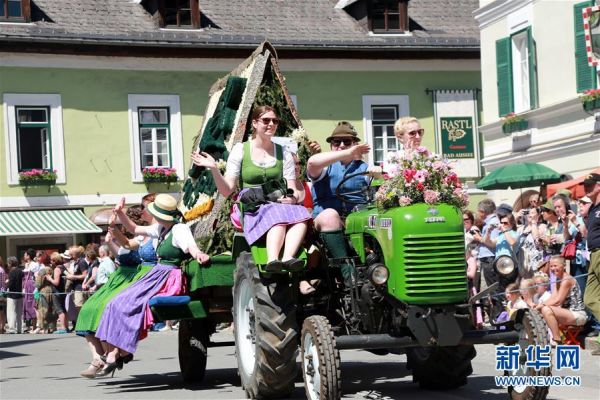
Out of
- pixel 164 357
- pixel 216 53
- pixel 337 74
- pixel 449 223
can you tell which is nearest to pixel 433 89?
pixel 337 74

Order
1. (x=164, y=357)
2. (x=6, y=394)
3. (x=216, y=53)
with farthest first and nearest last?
1. (x=216, y=53)
2. (x=164, y=357)
3. (x=6, y=394)

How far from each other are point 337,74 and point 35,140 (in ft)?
28.7

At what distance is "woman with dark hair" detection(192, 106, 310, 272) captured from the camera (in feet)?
31.5

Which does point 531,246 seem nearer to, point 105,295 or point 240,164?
point 105,295

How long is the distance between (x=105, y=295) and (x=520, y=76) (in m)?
17.2

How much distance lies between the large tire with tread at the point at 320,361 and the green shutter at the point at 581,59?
16192mm

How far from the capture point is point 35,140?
33.6 metres

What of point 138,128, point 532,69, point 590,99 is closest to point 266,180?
point 590,99

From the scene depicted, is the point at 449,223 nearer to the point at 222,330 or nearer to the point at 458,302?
the point at 458,302

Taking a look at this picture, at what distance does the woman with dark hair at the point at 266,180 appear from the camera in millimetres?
9602

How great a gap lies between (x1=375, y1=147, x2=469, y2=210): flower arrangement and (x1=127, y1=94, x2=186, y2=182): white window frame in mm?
25674

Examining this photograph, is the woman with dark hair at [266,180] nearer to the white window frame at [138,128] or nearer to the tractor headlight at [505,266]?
the tractor headlight at [505,266]

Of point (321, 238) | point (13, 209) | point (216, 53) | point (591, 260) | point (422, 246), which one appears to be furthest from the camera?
point (216, 53)

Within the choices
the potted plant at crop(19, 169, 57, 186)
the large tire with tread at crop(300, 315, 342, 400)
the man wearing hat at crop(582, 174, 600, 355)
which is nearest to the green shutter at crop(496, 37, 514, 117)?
the potted plant at crop(19, 169, 57, 186)
